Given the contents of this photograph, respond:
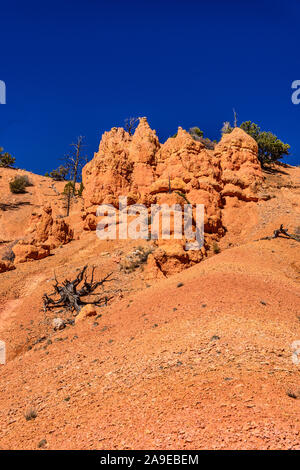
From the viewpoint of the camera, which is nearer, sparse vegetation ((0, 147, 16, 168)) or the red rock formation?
the red rock formation

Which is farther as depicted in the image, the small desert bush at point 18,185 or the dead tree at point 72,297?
the small desert bush at point 18,185

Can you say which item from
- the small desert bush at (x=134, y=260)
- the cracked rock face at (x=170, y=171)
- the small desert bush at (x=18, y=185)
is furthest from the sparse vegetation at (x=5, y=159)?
the small desert bush at (x=134, y=260)

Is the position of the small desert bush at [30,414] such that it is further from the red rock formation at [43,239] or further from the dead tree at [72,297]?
the red rock formation at [43,239]

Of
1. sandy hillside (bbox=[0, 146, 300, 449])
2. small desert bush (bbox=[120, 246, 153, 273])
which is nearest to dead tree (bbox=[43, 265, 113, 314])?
sandy hillside (bbox=[0, 146, 300, 449])

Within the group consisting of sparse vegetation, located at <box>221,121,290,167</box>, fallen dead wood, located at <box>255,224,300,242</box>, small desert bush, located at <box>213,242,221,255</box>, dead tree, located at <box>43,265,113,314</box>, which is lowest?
dead tree, located at <box>43,265,113,314</box>

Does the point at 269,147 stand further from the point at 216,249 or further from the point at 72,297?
the point at 72,297

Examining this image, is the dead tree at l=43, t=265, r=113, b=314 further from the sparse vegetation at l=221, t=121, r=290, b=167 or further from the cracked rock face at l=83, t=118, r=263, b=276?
the sparse vegetation at l=221, t=121, r=290, b=167

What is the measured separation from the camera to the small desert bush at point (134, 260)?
15258 mm

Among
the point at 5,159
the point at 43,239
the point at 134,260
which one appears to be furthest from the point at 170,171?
the point at 5,159

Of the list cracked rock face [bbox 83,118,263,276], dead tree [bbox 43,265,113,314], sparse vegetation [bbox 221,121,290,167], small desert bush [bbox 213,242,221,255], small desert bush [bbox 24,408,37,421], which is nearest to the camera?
small desert bush [bbox 24,408,37,421]

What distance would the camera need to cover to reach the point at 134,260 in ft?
51.3

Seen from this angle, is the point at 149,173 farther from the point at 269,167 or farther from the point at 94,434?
the point at 94,434

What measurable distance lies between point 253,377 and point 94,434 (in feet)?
8.71

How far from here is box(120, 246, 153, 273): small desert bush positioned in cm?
1526
